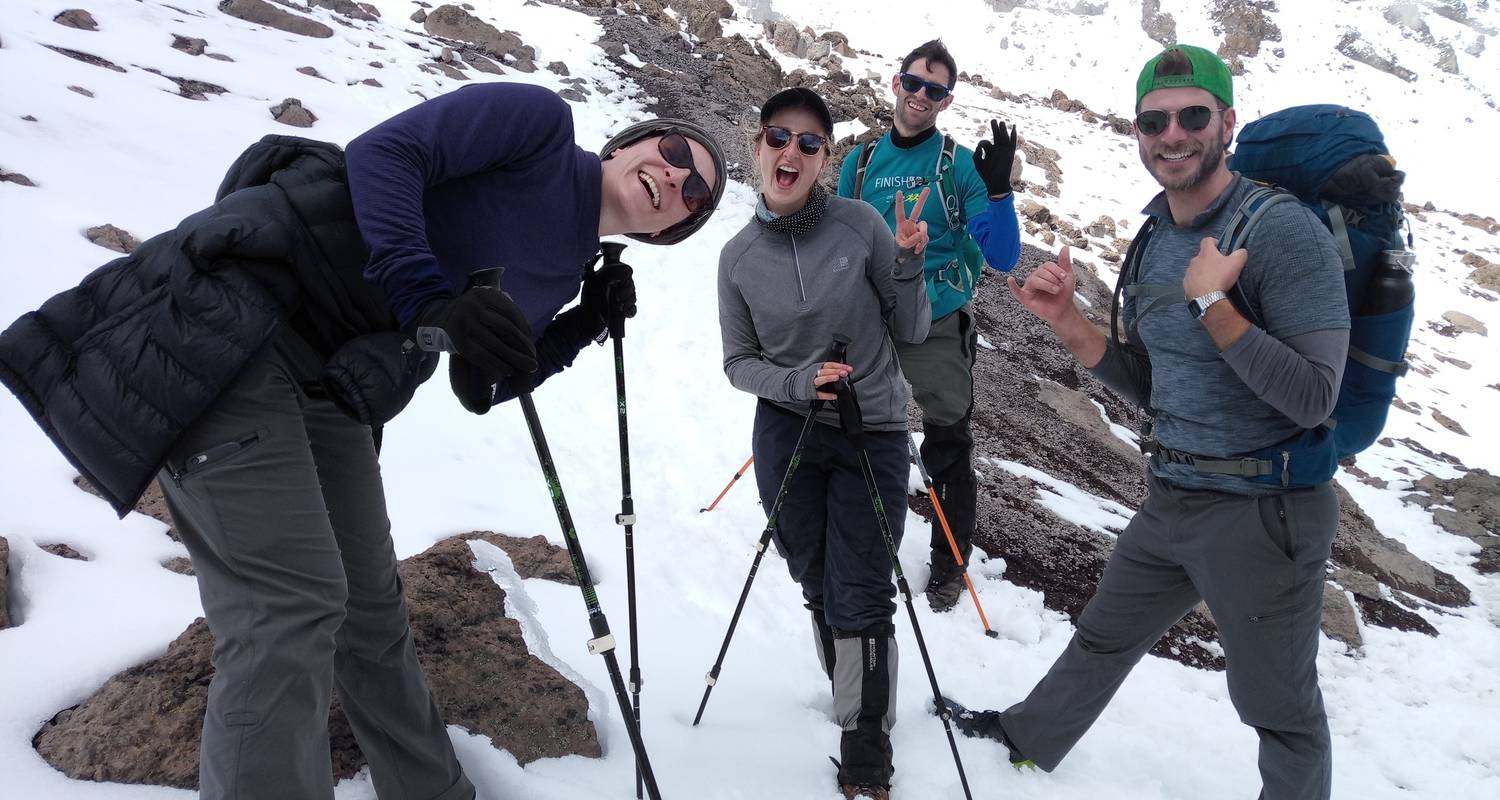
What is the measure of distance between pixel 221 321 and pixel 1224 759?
473 centimetres

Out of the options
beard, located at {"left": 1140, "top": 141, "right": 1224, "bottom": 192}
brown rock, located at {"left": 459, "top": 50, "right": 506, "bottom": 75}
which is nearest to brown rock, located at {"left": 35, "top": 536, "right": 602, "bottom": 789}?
beard, located at {"left": 1140, "top": 141, "right": 1224, "bottom": 192}

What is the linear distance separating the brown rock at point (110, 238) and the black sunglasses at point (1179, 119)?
699 centimetres

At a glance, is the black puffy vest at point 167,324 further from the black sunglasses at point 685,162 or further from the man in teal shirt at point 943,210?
the man in teal shirt at point 943,210

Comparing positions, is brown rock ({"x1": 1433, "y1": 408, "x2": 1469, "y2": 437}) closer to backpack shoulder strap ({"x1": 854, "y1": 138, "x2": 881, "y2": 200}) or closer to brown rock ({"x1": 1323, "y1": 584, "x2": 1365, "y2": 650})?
brown rock ({"x1": 1323, "y1": 584, "x2": 1365, "y2": 650})

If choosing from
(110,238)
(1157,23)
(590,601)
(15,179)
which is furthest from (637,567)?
(1157,23)

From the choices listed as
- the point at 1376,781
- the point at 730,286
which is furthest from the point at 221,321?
the point at 1376,781

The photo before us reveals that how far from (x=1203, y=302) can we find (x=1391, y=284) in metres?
0.69

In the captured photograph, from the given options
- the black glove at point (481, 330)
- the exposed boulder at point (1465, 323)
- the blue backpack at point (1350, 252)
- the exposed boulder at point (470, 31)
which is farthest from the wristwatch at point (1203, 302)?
the exposed boulder at point (1465, 323)

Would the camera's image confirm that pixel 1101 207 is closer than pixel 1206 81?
No

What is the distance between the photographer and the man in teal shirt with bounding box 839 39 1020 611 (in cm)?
456

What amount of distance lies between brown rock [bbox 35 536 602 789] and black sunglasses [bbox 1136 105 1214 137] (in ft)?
10.0

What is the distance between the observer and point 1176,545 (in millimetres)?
3012

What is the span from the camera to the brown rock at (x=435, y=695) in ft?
7.57

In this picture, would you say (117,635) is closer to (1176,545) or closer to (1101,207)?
(1176,545)
